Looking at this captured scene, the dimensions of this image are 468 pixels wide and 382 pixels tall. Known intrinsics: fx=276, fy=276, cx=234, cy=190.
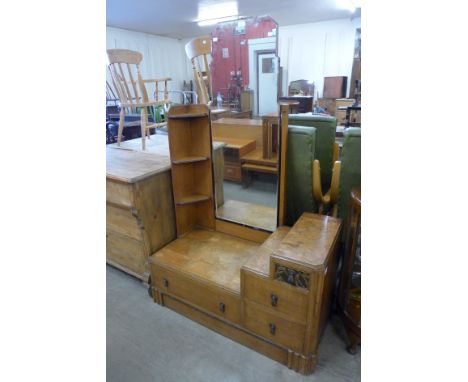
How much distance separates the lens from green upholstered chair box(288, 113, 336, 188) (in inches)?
79.3

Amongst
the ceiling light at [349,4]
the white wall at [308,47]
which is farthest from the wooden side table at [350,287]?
the white wall at [308,47]

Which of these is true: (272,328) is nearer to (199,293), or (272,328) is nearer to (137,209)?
(199,293)

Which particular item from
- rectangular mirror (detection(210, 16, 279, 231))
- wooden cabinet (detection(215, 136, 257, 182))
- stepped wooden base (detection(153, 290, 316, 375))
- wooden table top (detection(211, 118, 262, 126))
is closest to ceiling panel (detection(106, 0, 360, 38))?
wooden table top (detection(211, 118, 262, 126))

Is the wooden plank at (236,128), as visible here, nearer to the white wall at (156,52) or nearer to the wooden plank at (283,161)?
the wooden plank at (283,161)

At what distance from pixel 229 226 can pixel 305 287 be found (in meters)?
0.92

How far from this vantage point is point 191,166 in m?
2.03

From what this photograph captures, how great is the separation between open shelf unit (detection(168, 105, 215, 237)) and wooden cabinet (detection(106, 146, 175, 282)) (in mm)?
77

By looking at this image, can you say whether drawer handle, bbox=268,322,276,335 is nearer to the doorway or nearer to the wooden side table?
the wooden side table

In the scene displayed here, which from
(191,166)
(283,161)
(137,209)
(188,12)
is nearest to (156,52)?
(188,12)

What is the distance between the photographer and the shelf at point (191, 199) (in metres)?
1.97

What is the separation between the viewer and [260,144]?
213cm
